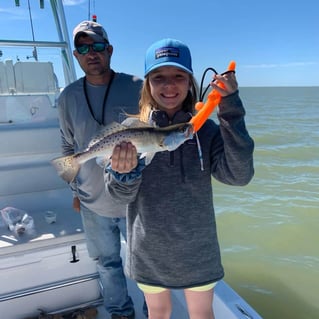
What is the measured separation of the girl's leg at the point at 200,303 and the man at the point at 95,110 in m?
0.75

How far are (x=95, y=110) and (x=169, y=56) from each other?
0.79 metres

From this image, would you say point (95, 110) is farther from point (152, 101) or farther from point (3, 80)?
point (3, 80)

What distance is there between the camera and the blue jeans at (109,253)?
241 cm

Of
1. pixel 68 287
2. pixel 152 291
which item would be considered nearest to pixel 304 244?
pixel 68 287

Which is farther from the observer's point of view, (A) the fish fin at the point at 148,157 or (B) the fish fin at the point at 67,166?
(B) the fish fin at the point at 67,166

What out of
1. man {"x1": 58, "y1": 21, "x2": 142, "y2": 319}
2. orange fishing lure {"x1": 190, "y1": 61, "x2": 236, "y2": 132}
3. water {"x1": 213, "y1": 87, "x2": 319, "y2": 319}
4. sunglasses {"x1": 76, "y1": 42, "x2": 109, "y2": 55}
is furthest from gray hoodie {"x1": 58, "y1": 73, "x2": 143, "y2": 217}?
water {"x1": 213, "y1": 87, "x2": 319, "y2": 319}

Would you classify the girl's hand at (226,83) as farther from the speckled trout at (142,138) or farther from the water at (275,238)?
the water at (275,238)

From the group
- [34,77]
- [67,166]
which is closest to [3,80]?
[34,77]

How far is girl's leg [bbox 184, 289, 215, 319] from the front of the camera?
1.74 m

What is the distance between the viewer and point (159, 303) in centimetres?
183

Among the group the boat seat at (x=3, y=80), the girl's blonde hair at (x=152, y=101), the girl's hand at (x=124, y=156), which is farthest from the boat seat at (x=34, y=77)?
the girl's hand at (x=124, y=156)

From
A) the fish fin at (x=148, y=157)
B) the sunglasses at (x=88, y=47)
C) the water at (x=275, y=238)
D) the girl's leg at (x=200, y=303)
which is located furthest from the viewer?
the water at (x=275, y=238)

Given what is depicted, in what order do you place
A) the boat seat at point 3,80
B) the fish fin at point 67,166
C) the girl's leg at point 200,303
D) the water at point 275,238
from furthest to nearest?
the water at point 275,238 < the boat seat at point 3,80 < the fish fin at point 67,166 < the girl's leg at point 200,303

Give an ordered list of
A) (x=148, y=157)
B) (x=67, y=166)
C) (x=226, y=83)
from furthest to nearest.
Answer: (x=67, y=166) → (x=148, y=157) → (x=226, y=83)
